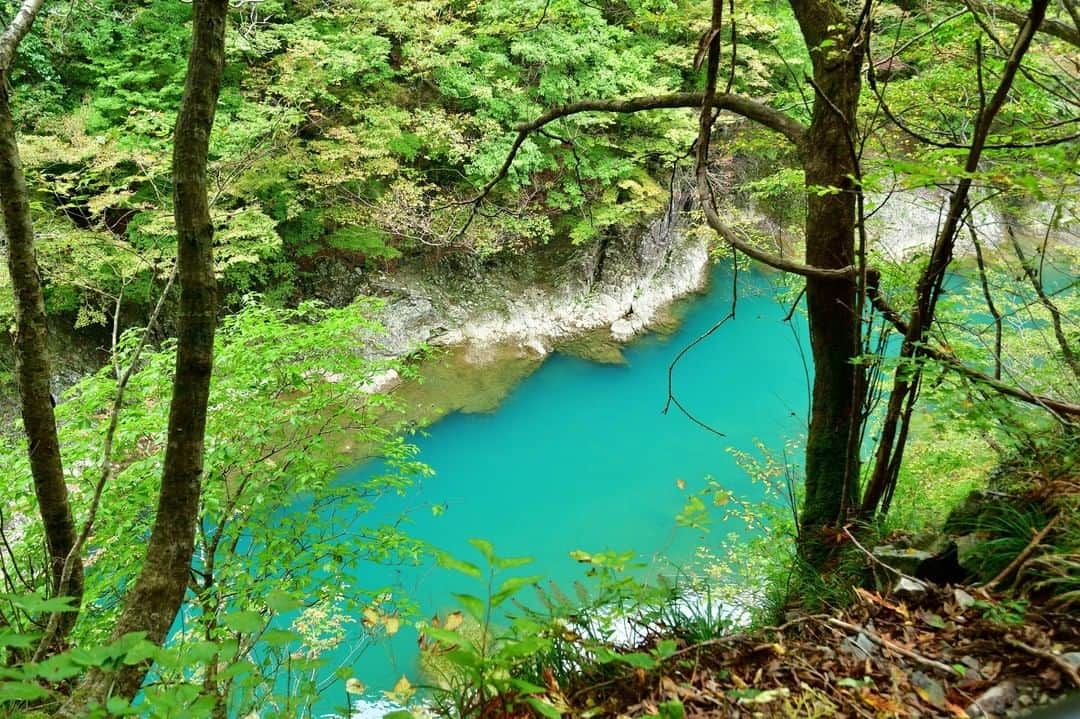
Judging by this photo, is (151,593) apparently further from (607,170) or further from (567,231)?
(567,231)

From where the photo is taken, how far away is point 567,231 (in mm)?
Answer: 11234

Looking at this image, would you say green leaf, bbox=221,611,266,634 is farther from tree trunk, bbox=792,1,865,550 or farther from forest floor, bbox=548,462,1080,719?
tree trunk, bbox=792,1,865,550

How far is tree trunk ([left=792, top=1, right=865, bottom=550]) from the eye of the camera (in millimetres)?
2322

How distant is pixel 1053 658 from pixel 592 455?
7.43 m

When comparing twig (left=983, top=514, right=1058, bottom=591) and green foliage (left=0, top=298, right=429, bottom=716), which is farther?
green foliage (left=0, top=298, right=429, bottom=716)

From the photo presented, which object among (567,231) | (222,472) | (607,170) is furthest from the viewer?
(567,231)

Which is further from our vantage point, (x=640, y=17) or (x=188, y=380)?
(x=640, y=17)

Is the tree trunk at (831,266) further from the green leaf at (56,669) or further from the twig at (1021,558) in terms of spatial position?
the green leaf at (56,669)

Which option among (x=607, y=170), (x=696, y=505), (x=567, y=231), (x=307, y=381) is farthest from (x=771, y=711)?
(x=567, y=231)

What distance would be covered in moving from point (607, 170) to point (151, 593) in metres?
9.07

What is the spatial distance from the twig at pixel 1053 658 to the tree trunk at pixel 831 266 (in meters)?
1.10

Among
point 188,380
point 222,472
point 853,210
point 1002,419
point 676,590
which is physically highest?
point 853,210

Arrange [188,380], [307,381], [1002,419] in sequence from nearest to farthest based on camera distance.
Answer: [188,380], [1002,419], [307,381]

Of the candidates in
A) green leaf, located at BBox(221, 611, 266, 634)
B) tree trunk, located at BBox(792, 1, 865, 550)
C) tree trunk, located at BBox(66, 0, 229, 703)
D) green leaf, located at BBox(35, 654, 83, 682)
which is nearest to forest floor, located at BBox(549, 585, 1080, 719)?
green leaf, located at BBox(221, 611, 266, 634)
